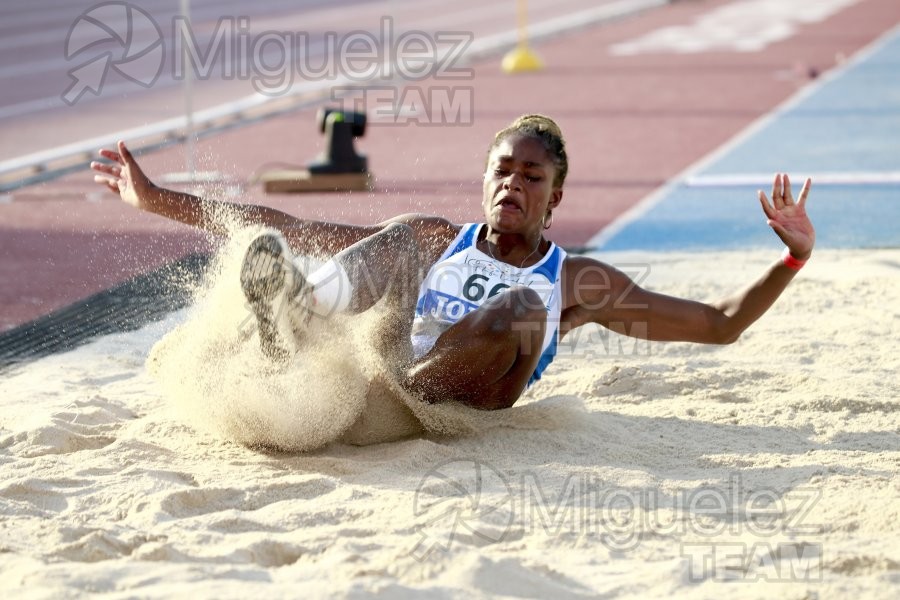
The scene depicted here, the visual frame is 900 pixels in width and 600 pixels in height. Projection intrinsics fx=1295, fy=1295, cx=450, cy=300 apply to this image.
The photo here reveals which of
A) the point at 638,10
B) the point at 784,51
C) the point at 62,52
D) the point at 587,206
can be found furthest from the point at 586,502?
the point at 638,10

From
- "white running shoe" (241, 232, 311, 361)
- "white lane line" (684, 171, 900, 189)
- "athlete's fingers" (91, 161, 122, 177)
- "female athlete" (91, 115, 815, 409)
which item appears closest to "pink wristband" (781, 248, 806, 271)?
"female athlete" (91, 115, 815, 409)

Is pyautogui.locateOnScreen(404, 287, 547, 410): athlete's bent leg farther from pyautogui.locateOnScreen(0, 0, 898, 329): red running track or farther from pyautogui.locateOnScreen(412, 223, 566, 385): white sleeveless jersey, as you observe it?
pyautogui.locateOnScreen(0, 0, 898, 329): red running track

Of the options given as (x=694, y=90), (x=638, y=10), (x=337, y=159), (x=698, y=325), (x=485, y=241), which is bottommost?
(x=698, y=325)

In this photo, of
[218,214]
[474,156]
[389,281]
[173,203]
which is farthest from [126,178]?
[474,156]

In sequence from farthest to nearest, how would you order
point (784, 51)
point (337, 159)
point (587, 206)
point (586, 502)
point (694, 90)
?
point (784, 51), point (694, 90), point (337, 159), point (587, 206), point (586, 502)

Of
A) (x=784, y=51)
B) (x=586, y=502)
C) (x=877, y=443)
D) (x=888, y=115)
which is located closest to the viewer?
(x=586, y=502)

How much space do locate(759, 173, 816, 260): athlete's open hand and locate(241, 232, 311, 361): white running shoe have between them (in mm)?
1458

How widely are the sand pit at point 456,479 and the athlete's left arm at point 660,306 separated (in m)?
0.29

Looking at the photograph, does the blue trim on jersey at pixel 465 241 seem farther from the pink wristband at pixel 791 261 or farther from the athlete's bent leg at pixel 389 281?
the pink wristband at pixel 791 261

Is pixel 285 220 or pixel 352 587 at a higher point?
pixel 285 220

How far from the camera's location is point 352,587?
8.91ft

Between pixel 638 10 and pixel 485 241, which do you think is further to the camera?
pixel 638 10

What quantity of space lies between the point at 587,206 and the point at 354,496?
16.0ft

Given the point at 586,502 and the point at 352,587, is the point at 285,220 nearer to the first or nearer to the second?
the point at 586,502
